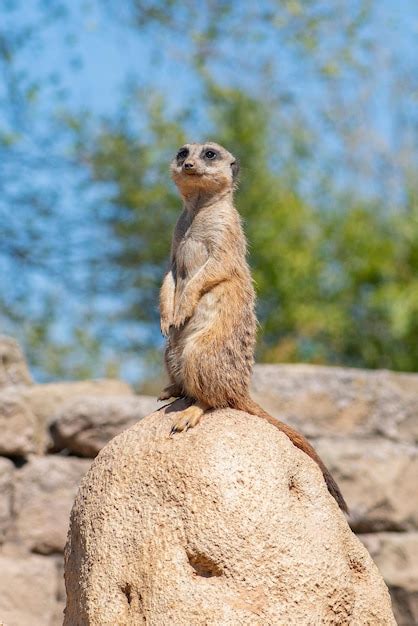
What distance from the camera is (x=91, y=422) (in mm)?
6164

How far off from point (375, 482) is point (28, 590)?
2.22 metres

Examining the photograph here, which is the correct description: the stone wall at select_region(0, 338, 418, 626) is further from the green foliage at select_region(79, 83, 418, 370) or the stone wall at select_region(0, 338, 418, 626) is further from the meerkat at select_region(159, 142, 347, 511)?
the green foliage at select_region(79, 83, 418, 370)

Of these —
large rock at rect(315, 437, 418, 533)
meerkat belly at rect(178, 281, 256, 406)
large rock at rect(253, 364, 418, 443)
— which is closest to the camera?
meerkat belly at rect(178, 281, 256, 406)

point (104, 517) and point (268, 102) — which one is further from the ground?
point (268, 102)

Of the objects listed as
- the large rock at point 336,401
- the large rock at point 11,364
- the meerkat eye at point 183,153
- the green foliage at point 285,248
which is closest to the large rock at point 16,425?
the large rock at point 11,364

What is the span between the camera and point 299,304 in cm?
1193

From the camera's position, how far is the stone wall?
232 inches

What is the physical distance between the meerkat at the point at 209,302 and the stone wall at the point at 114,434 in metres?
1.84

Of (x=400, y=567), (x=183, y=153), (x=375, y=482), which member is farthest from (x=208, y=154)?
(x=400, y=567)

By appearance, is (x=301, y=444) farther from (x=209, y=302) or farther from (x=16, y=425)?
(x=16, y=425)

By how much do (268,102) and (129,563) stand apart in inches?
484

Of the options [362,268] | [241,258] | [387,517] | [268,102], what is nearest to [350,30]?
[268,102]

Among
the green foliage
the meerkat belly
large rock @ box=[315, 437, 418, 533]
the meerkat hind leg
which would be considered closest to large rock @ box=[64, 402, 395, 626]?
the meerkat hind leg

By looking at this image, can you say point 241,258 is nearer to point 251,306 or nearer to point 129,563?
point 251,306
